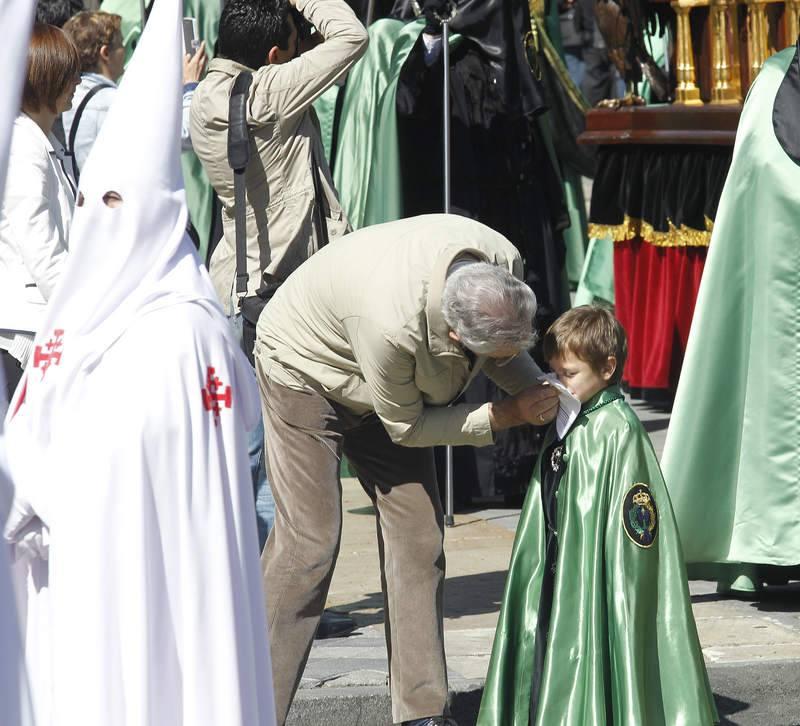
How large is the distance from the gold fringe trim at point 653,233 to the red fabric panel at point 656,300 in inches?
2.7

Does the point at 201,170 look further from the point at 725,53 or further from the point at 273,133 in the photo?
the point at 273,133

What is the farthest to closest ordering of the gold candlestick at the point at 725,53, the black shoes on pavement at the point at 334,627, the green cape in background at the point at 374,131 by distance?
the gold candlestick at the point at 725,53
the green cape in background at the point at 374,131
the black shoes on pavement at the point at 334,627

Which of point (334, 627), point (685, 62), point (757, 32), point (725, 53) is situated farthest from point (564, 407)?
point (685, 62)

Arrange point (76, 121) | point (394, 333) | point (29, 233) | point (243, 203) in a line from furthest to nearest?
point (76, 121)
point (243, 203)
point (29, 233)
point (394, 333)

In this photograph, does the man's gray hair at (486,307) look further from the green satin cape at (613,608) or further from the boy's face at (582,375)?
the green satin cape at (613,608)

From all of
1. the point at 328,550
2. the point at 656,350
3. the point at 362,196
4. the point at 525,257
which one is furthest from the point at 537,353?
the point at 328,550

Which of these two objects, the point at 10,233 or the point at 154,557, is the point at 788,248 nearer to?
the point at 10,233

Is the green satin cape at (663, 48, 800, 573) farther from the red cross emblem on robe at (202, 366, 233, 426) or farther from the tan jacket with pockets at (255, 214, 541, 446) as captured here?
the red cross emblem on robe at (202, 366, 233, 426)

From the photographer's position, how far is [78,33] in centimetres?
606

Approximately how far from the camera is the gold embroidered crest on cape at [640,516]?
3.93 metres

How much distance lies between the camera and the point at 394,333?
3.81 metres

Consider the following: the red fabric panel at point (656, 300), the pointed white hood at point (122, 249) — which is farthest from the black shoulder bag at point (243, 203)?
the red fabric panel at point (656, 300)

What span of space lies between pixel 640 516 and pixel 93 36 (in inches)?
121

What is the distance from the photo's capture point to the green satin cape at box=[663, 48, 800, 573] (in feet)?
17.2
